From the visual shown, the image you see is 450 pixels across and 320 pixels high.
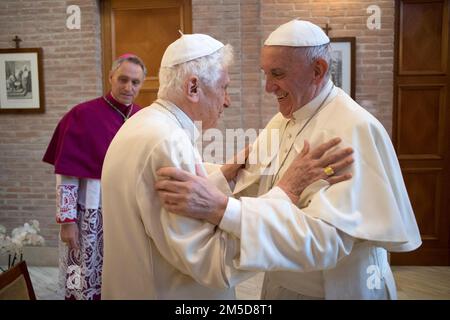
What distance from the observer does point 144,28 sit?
4707mm

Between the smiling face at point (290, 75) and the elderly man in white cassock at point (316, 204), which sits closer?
the elderly man in white cassock at point (316, 204)

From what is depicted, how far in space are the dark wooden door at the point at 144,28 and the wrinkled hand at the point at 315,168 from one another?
3.57m

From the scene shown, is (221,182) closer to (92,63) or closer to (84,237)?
(84,237)

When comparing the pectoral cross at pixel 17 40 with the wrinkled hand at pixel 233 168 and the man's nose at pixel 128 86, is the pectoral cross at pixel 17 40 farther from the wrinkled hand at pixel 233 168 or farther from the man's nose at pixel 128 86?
the wrinkled hand at pixel 233 168

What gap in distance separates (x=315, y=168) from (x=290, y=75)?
41 cm

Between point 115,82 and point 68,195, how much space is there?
82cm

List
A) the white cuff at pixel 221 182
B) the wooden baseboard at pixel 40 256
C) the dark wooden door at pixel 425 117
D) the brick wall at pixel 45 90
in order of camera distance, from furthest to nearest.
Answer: the wooden baseboard at pixel 40 256
the brick wall at pixel 45 90
the dark wooden door at pixel 425 117
the white cuff at pixel 221 182

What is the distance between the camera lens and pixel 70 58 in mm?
4660

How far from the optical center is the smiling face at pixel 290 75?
5.12 feet

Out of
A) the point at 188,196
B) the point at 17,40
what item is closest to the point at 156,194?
the point at 188,196

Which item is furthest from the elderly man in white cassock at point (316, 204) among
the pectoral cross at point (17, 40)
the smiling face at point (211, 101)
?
the pectoral cross at point (17, 40)

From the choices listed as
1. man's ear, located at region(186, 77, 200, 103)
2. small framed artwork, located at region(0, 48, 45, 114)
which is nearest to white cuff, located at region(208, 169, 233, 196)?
man's ear, located at region(186, 77, 200, 103)

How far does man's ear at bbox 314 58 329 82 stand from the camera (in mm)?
1568
